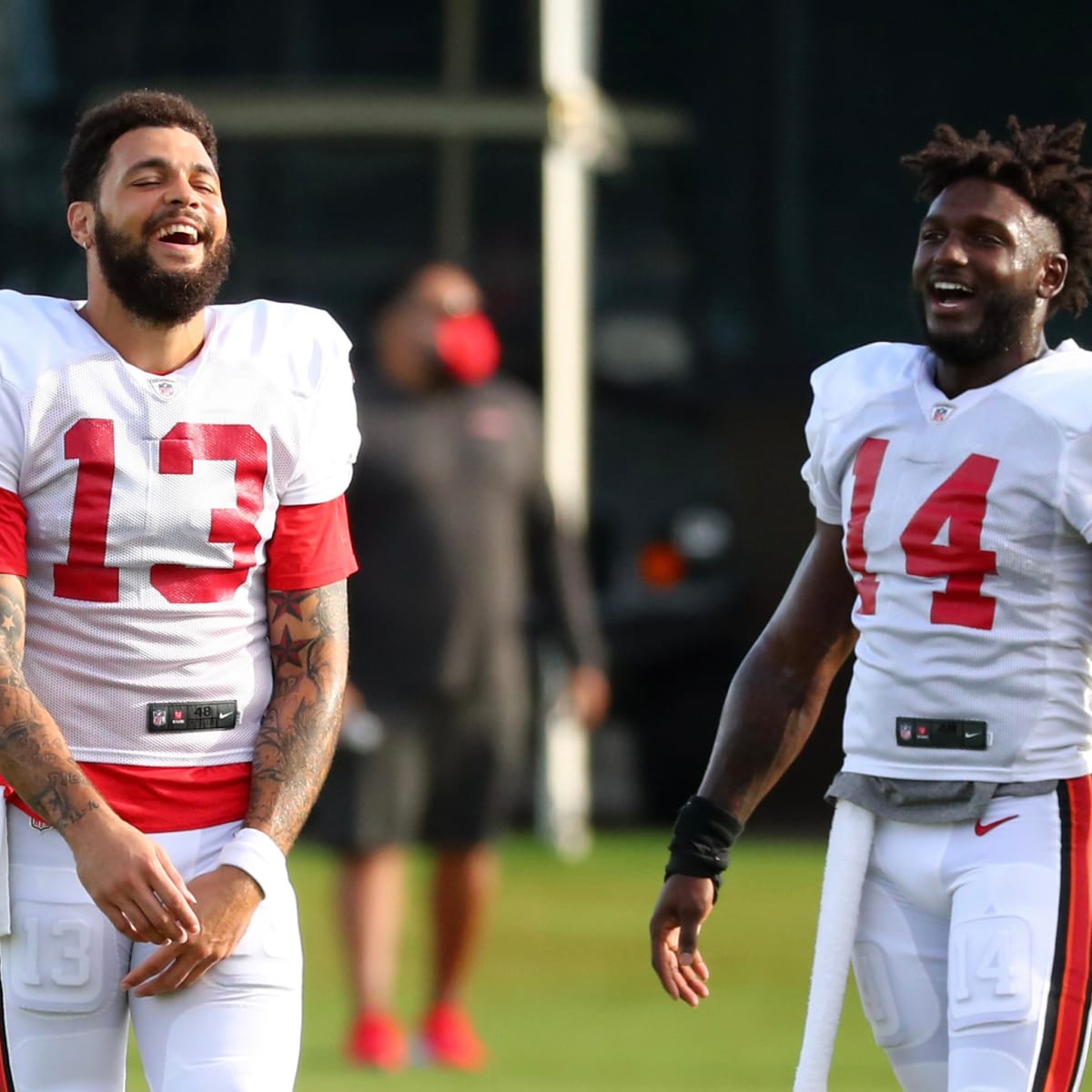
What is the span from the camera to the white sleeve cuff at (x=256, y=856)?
4.32 meters

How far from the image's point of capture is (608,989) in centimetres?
964

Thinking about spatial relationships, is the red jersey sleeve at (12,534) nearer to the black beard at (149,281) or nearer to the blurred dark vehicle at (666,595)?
the black beard at (149,281)

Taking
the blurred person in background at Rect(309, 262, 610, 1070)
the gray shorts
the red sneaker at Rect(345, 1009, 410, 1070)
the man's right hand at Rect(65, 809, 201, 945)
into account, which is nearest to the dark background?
the blurred person in background at Rect(309, 262, 610, 1070)

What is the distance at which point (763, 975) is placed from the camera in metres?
9.86

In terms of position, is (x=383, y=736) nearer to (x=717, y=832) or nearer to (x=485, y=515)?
(x=485, y=515)

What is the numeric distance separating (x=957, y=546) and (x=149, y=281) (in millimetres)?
1362

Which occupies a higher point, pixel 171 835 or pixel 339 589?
pixel 339 589

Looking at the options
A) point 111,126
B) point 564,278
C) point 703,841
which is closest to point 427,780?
point 703,841

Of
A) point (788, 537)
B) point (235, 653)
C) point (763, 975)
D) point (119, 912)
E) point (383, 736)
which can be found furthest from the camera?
point (788, 537)

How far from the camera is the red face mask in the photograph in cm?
885

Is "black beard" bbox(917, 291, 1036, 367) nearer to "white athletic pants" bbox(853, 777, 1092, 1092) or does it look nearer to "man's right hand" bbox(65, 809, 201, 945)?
"white athletic pants" bbox(853, 777, 1092, 1092)

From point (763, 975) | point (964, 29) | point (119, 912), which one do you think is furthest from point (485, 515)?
point (964, 29)

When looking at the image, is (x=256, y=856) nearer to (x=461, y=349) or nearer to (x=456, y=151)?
(x=461, y=349)

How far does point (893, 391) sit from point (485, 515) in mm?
4219
